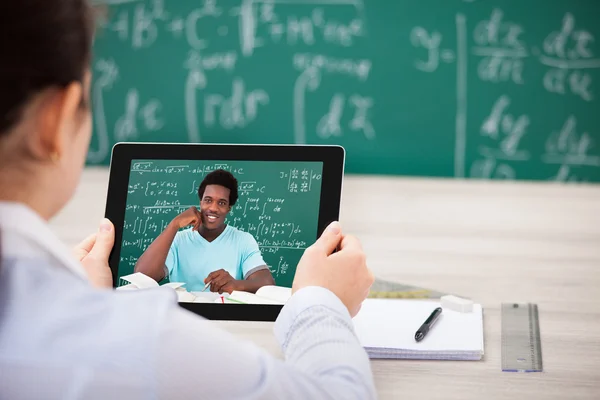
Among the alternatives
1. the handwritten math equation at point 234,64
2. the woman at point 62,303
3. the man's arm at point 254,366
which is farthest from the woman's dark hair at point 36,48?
the handwritten math equation at point 234,64

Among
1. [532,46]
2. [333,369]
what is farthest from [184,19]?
[333,369]

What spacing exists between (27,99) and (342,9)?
2.82 m

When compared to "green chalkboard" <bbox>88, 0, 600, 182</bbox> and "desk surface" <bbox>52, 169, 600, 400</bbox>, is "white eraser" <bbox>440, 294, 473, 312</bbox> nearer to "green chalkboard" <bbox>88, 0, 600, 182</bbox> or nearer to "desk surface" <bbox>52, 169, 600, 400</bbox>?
"desk surface" <bbox>52, 169, 600, 400</bbox>

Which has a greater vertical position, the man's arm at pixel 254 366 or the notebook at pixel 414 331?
the man's arm at pixel 254 366

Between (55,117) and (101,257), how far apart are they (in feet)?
1.80

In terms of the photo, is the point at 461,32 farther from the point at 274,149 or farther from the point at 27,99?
the point at 27,99

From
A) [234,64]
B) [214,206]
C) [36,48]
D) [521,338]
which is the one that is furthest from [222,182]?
[234,64]

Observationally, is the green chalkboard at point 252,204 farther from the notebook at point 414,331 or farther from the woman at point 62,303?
the woman at point 62,303

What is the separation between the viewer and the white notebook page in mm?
1007

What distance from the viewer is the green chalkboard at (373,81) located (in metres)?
3.05

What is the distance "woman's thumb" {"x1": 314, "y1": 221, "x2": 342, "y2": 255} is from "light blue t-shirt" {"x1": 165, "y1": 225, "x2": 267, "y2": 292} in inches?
4.4

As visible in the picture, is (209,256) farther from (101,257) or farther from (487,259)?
(487,259)

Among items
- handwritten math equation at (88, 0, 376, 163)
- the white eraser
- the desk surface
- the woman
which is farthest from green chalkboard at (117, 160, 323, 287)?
handwritten math equation at (88, 0, 376, 163)

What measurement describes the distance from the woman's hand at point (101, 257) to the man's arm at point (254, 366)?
0.40 meters
